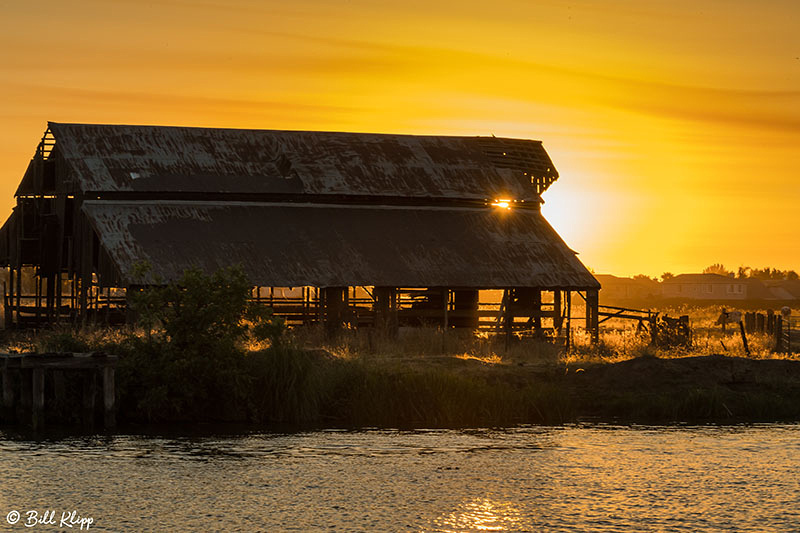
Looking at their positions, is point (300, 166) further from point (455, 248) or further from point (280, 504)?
point (280, 504)

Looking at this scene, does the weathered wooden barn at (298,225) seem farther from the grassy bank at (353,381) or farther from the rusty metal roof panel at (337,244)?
the grassy bank at (353,381)

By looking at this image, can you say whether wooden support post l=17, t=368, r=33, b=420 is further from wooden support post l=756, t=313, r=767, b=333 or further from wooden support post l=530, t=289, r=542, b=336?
wooden support post l=756, t=313, r=767, b=333

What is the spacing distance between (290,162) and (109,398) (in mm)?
22977

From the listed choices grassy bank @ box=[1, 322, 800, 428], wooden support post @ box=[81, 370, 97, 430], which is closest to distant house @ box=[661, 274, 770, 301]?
grassy bank @ box=[1, 322, 800, 428]

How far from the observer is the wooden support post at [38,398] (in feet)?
101

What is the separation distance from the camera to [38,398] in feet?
102

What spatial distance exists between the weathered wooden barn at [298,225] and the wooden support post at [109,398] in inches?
471

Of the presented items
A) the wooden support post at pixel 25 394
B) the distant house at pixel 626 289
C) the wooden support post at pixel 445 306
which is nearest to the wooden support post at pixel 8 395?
the wooden support post at pixel 25 394

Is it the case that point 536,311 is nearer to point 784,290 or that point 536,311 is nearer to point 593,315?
point 593,315

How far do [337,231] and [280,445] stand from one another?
21176 millimetres

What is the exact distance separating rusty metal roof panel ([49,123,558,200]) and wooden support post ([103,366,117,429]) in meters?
18.1

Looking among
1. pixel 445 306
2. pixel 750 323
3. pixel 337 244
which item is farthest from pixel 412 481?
pixel 750 323


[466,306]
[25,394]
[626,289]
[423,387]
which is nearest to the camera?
[25,394]

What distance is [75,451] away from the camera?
27453 millimetres
